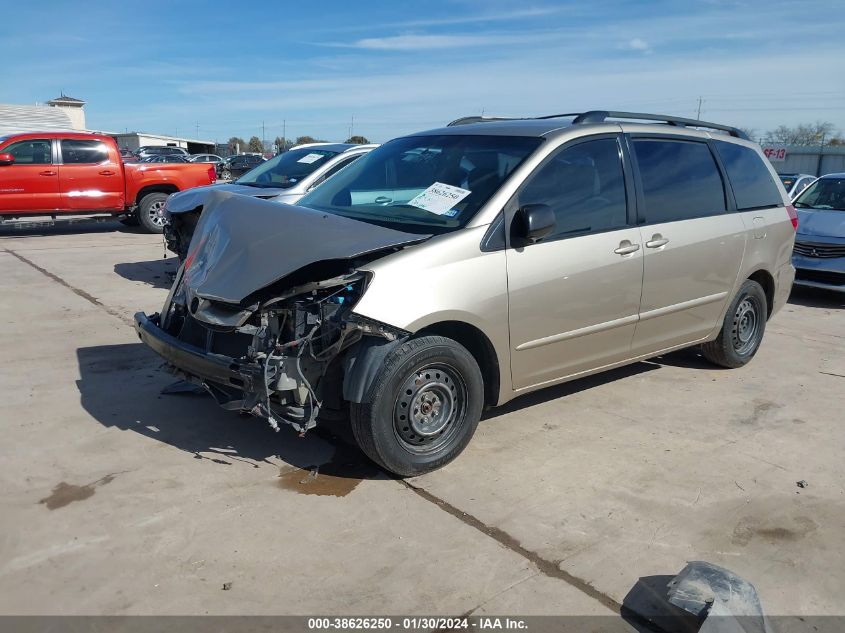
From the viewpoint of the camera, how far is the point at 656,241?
4.96 m

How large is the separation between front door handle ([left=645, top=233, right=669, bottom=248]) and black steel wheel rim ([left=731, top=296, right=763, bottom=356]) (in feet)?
4.49

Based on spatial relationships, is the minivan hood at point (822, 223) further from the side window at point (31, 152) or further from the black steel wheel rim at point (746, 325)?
the side window at point (31, 152)

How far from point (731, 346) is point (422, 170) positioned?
3.04 meters

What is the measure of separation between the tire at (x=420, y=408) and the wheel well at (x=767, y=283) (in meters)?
3.19

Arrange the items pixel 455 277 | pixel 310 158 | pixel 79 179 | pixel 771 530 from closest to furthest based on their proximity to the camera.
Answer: pixel 771 530, pixel 455 277, pixel 310 158, pixel 79 179

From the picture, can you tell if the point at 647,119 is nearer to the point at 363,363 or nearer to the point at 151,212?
the point at 363,363

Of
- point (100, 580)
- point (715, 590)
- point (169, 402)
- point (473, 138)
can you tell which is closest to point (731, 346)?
point (473, 138)

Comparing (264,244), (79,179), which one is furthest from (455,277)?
(79,179)

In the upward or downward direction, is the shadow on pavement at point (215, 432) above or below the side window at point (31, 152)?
below

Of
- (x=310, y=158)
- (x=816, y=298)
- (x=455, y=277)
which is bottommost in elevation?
(x=816, y=298)

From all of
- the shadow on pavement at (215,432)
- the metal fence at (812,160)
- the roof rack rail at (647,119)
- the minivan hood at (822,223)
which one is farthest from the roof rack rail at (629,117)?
the metal fence at (812,160)

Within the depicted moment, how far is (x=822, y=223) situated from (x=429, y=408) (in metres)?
7.84

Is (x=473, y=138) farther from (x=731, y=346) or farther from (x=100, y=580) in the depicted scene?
Result: (x=100, y=580)

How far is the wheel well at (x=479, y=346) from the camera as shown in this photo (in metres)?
4.06
